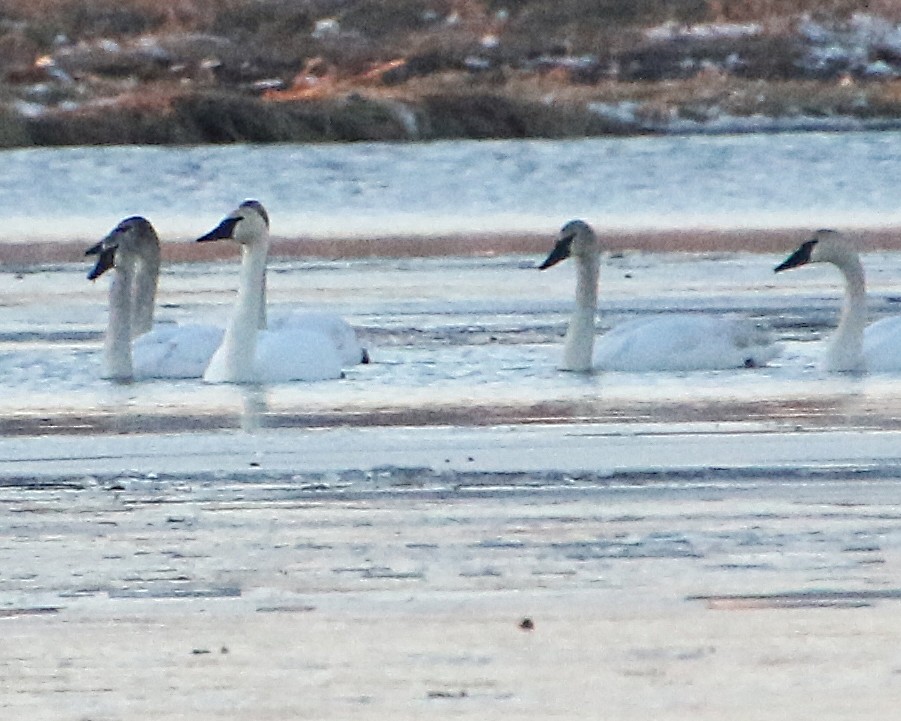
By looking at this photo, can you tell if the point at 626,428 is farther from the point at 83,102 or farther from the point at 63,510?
the point at 83,102

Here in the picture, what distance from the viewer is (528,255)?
1845 cm

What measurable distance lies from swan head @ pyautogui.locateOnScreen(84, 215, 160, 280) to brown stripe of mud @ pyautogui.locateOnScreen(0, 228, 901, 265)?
17.9ft

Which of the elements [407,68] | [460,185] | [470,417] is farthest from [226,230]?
[407,68]

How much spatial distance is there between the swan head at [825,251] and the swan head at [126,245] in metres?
2.55

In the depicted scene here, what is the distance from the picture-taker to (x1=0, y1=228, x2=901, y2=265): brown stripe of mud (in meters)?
18.6

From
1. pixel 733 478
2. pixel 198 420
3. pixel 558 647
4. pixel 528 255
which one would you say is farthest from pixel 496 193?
pixel 558 647

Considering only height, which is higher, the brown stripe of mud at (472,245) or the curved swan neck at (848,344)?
the curved swan neck at (848,344)

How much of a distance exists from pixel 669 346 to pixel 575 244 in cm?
141

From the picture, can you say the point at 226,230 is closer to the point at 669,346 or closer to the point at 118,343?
the point at 118,343

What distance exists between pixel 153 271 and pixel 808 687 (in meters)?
7.61

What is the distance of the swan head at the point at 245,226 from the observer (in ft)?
39.4

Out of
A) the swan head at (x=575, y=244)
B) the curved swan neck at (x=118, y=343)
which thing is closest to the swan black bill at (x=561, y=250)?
the swan head at (x=575, y=244)

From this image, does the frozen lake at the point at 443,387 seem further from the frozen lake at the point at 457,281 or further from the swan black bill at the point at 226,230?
the swan black bill at the point at 226,230

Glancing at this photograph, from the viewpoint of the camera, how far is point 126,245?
1245 centimetres
